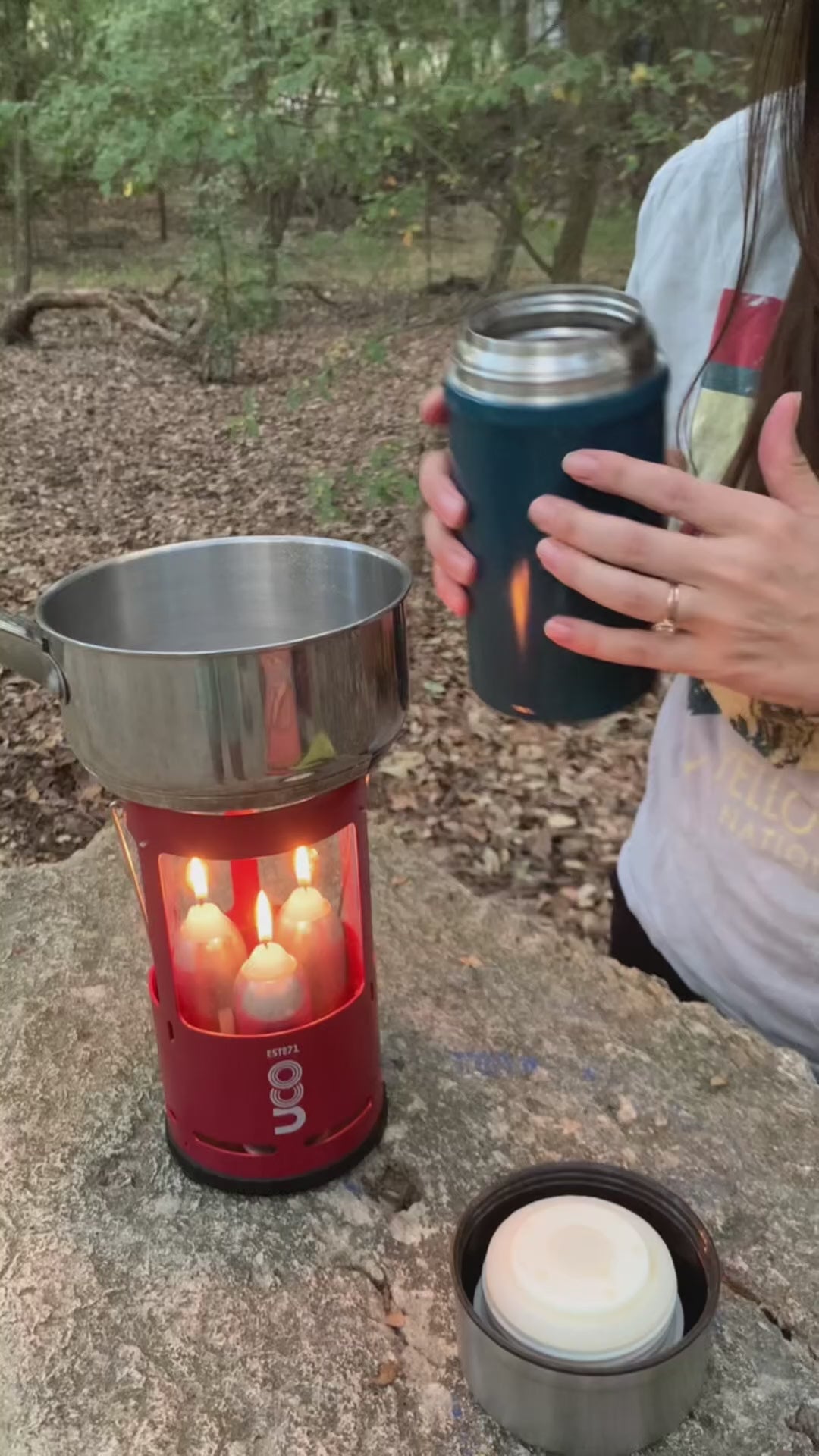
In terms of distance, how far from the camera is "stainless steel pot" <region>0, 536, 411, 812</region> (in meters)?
0.66

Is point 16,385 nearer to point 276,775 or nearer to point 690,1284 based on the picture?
point 276,775

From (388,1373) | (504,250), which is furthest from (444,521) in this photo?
(504,250)

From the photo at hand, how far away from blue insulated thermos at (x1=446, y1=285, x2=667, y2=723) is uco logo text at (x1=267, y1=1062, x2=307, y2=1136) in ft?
0.99

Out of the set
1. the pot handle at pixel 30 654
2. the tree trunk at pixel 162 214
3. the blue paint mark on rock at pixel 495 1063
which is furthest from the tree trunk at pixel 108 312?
the blue paint mark on rock at pixel 495 1063

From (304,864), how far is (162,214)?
1745 mm

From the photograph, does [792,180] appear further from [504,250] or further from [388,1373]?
[504,250]

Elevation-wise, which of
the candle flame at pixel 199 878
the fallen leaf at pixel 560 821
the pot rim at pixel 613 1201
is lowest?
the fallen leaf at pixel 560 821

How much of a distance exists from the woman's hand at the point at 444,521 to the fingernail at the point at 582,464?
87mm

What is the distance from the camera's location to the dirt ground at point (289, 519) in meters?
1.83

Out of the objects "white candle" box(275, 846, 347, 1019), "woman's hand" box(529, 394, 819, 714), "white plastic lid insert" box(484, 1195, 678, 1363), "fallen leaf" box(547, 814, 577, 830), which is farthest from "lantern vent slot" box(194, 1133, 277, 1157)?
"fallen leaf" box(547, 814, 577, 830)

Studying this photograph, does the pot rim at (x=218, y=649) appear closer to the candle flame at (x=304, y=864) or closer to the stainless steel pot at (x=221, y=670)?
the stainless steel pot at (x=221, y=670)

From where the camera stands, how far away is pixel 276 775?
0.68m

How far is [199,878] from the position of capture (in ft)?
2.68

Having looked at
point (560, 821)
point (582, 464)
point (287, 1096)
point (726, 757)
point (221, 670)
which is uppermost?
point (582, 464)
